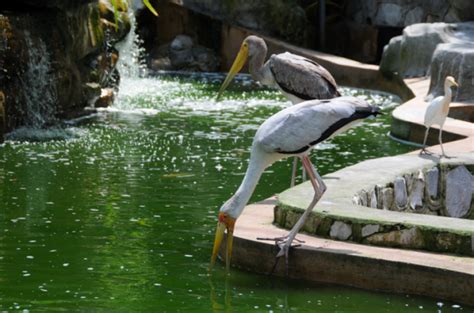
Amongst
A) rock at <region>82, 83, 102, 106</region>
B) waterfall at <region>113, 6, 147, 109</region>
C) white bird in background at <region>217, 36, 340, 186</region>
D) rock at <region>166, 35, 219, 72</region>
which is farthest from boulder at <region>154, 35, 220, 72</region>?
white bird in background at <region>217, 36, 340, 186</region>

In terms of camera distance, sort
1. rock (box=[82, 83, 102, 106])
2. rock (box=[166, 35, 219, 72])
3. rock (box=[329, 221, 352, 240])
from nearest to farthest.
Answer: rock (box=[329, 221, 352, 240]) < rock (box=[82, 83, 102, 106]) < rock (box=[166, 35, 219, 72])

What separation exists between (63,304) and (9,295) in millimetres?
386

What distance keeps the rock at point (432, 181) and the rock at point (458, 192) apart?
9cm

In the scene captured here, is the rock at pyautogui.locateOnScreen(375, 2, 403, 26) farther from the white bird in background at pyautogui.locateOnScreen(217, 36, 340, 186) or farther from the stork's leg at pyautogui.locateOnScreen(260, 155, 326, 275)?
the stork's leg at pyautogui.locateOnScreen(260, 155, 326, 275)

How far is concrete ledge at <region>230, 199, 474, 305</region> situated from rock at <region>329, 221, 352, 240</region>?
6 centimetres

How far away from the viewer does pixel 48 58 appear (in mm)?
13828

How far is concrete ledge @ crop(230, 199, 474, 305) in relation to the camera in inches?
242

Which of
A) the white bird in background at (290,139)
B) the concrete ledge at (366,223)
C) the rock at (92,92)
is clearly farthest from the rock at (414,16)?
the white bird in background at (290,139)

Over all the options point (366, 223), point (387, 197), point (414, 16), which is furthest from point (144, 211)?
point (414, 16)

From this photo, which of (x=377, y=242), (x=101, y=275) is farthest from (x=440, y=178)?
(x=101, y=275)

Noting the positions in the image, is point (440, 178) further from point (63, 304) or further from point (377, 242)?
point (63, 304)

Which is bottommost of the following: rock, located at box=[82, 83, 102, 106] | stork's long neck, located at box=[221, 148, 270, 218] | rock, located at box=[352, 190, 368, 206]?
rock, located at box=[82, 83, 102, 106]

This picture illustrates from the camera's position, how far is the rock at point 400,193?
26.6 feet

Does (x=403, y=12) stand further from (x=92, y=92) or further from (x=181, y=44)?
(x=92, y=92)
